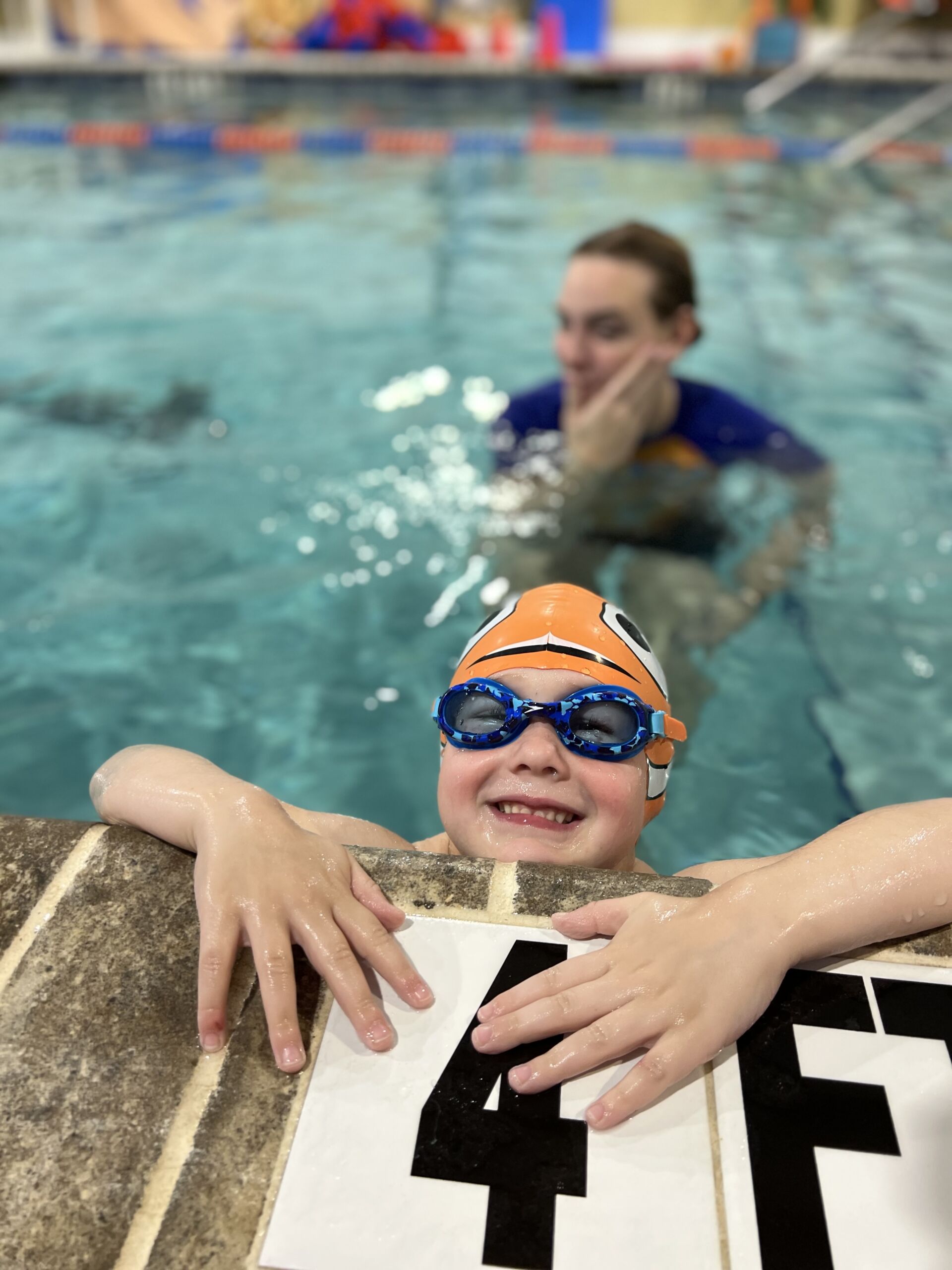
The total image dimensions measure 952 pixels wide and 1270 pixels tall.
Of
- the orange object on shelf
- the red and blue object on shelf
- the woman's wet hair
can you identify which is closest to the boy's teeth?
the woman's wet hair

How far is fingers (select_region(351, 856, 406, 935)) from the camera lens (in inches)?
63.2

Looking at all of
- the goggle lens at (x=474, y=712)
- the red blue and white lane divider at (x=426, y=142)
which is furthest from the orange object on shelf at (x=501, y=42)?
the goggle lens at (x=474, y=712)

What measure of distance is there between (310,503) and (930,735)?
2.78 meters

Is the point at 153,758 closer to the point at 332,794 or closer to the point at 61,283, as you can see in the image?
the point at 332,794

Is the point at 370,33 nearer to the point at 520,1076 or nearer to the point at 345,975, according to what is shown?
the point at 345,975

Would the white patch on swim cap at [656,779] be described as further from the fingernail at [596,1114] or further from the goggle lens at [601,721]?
the fingernail at [596,1114]

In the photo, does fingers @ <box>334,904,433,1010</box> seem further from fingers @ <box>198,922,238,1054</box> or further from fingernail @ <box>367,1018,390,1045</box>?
fingers @ <box>198,922,238,1054</box>

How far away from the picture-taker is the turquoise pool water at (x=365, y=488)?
3443 mm

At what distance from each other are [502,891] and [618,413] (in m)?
2.72

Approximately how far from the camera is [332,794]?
3369mm

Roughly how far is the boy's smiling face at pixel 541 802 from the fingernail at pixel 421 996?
1.49 feet

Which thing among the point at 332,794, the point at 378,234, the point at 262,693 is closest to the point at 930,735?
the point at 332,794

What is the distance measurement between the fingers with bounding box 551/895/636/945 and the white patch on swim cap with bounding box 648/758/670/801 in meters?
0.58

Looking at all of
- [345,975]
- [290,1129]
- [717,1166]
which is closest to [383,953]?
[345,975]
